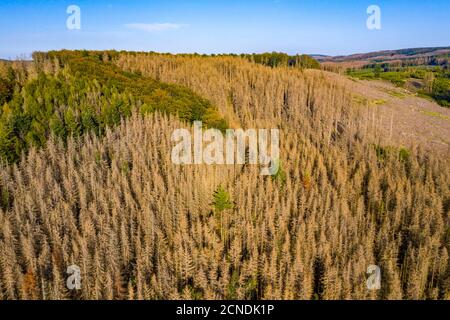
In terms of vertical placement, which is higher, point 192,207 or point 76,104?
point 76,104

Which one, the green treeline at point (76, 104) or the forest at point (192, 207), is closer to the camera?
the forest at point (192, 207)

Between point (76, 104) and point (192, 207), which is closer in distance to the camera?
point (192, 207)

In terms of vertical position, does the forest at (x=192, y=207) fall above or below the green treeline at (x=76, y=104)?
below

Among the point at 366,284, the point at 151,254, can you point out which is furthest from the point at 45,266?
the point at 366,284

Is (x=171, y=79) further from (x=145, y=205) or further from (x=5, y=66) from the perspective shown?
(x=145, y=205)
